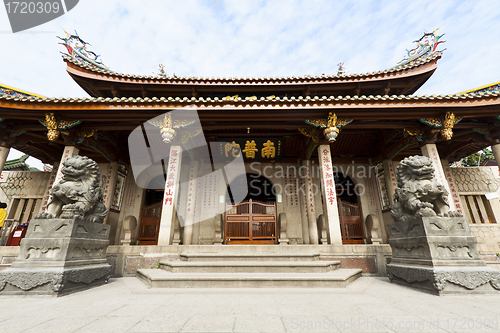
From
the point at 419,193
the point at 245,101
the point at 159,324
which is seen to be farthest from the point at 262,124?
the point at 159,324

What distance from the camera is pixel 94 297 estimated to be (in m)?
3.05

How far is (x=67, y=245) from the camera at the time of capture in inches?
135

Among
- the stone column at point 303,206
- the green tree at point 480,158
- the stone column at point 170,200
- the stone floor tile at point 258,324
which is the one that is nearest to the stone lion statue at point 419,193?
the stone floor tile at point 258,324

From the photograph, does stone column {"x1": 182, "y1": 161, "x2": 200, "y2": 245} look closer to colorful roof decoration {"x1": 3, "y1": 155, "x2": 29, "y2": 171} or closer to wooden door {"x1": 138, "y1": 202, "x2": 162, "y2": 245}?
wooden door {"x1": 138, "y1": 202, "x2": 162, "y2": 245}

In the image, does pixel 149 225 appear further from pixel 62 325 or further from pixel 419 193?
pixel 419 193

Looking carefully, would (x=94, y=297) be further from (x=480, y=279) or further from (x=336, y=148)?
(x=336, y=148)

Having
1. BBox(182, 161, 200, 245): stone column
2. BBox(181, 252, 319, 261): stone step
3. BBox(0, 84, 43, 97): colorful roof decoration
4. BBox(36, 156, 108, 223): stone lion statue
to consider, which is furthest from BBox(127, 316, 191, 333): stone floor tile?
BBox(0, 84, 43, 97): colorful roof decoration

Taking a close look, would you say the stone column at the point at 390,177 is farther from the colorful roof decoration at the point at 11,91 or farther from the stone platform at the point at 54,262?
the colorful roof decoration at the point at 11,91

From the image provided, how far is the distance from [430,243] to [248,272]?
3151mm

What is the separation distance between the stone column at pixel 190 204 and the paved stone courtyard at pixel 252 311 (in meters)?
4.34

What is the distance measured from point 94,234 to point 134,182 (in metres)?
5.35

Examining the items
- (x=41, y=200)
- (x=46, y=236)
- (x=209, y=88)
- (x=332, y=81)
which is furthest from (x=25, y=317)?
(x=332, y=81)

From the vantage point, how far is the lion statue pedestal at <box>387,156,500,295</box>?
319cm

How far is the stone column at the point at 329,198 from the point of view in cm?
562
